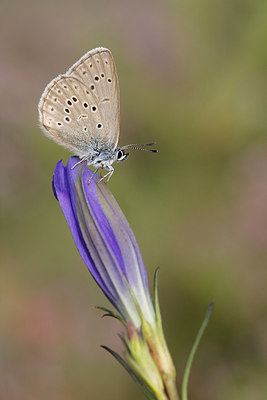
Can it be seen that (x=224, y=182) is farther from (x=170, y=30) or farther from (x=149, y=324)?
(x=149, y=324)

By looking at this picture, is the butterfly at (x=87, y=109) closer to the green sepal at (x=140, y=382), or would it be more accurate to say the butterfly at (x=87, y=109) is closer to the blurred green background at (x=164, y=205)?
the green sepal at (x=140, y=382)

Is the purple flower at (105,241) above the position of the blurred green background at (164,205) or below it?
below

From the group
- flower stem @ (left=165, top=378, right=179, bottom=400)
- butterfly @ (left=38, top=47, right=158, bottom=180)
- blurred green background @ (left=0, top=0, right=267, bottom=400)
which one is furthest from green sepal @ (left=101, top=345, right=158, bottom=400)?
blurred green background @ (left=0, top=0, right=267, bottom=400)

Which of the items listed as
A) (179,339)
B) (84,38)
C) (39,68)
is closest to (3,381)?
(179,339)

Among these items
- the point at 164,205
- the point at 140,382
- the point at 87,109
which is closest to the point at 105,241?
the point at 140,382

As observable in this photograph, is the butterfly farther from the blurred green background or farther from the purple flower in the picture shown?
the blurred green background

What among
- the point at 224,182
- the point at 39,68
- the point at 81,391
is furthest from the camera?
the point at 39,68

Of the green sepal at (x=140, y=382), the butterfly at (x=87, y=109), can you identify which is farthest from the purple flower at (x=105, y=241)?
the butterfly at (x=87, y=109)
